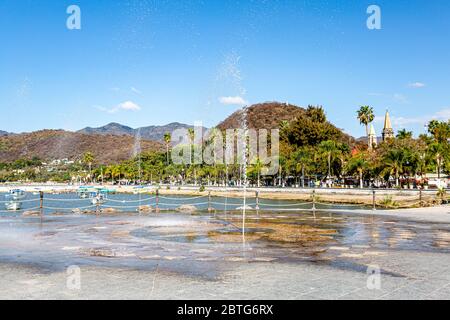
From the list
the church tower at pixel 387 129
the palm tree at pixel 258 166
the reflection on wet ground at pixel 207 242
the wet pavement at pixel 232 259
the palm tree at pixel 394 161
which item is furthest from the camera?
the church tower at pixel 387 129

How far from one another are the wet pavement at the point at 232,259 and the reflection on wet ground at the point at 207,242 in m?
0.03

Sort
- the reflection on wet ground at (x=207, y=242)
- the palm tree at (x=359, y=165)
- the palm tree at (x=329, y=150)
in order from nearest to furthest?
the reflection on wet ground at (x=207, y=242) → the palm tree at (x=359, y=165) → the palm tree at (x=329, y=150)

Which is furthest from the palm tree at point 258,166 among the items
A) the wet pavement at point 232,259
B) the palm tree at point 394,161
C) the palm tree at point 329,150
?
the wet pavement at point 232,259

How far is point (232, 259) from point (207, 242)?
283 centimetres

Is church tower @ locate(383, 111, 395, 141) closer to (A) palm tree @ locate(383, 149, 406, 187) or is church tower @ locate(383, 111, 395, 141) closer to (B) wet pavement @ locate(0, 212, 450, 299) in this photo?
(A) palm tree @ locate(383, 149, 406, 187)

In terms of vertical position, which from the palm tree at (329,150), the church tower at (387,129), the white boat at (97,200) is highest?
the church tower at (387,129)

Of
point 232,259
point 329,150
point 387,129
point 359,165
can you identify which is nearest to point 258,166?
point 329,150

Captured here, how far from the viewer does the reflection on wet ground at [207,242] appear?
390 inches

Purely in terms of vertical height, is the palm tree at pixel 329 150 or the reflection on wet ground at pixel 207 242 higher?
the palm tree at pixel 329 150

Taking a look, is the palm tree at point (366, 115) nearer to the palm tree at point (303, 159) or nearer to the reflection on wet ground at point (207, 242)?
the palm tree at point (303, 159)

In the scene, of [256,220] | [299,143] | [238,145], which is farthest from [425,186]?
[256,220]
